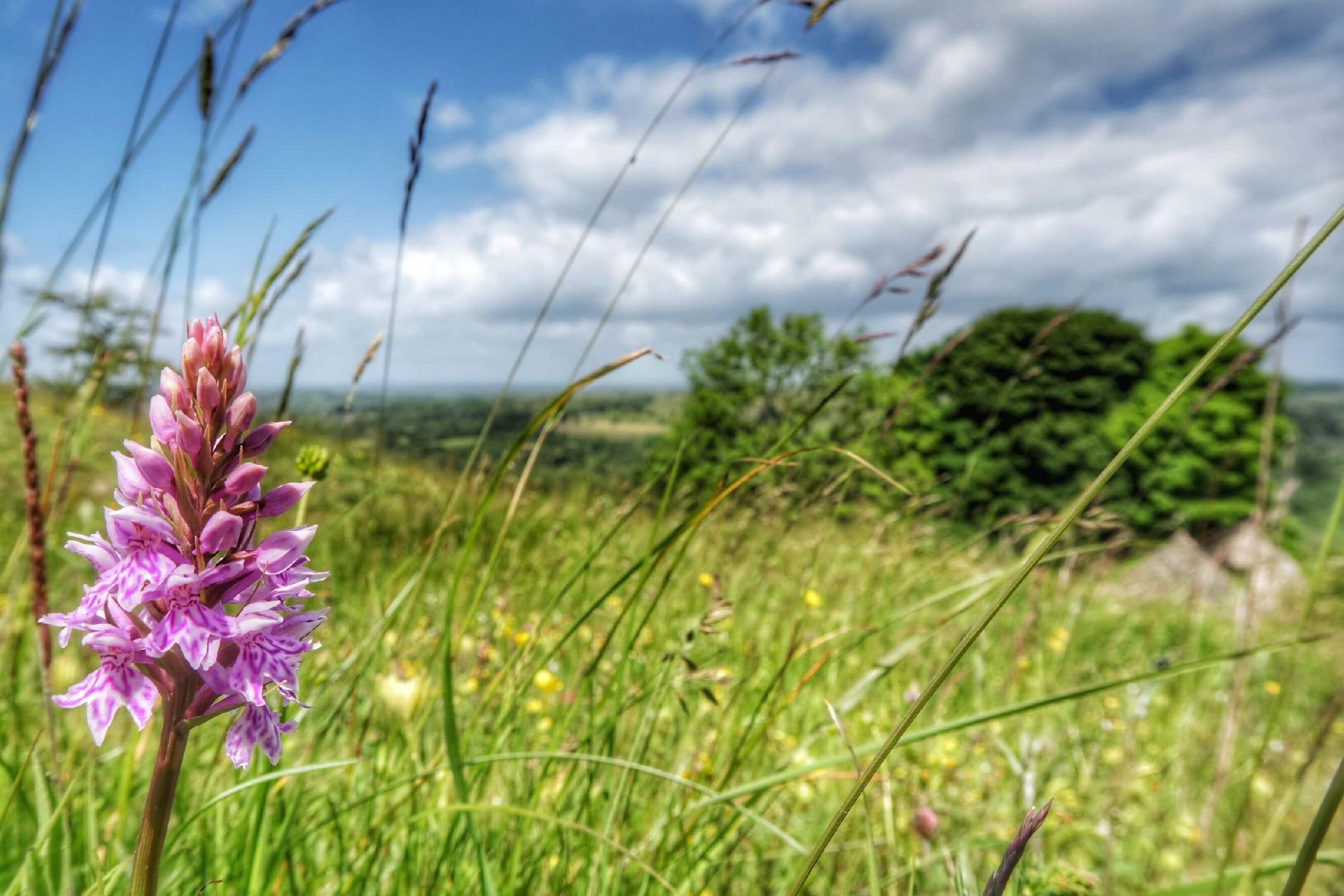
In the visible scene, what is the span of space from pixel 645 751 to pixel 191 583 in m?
1.20

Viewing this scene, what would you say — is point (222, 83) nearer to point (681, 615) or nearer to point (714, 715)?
point (681, 615)

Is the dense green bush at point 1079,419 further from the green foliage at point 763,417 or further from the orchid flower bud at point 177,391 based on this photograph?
the orchid flower bud at point 177,391

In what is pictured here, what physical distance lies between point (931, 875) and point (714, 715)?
850 millimetres

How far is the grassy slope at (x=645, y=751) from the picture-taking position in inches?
59.1

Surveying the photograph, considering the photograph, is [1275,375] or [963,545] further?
[963,545]

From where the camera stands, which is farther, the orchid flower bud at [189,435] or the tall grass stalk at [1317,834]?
the orchid flower bud at [189,435]

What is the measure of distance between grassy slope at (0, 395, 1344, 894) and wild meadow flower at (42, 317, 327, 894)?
25 centimetres

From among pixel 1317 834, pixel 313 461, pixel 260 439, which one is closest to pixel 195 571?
pixel 260 439

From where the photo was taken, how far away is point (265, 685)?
921mm

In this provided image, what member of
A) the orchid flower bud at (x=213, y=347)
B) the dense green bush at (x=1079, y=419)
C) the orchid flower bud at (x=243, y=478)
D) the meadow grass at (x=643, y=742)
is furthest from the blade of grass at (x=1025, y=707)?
the dense green bush at (x=1079, y=419)

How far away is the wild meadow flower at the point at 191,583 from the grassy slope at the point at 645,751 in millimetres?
252

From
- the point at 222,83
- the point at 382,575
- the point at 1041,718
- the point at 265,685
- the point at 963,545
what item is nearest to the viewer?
the point at 265,685

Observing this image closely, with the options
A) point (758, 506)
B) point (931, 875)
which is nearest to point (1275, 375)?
point (758, 506)

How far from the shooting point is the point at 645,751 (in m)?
1.71
